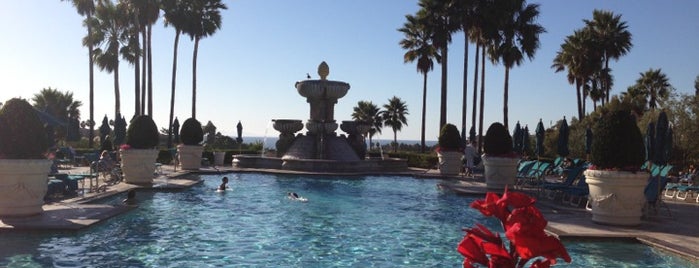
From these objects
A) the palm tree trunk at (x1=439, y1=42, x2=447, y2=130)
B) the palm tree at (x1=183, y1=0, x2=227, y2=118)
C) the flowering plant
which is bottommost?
the flowering plant

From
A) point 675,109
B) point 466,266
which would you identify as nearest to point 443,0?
point 675,109

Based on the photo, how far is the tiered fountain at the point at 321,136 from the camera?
26297 millimetres

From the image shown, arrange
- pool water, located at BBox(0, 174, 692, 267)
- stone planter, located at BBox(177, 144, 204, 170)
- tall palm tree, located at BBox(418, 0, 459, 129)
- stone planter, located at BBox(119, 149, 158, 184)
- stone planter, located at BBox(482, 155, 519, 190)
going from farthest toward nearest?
tall palm tree, located at BBox(418, 0, 459, 129)
stone planter, located at BBox(177, 144, 204, 170)
stone planter, located at BBox(482, 155, 519, 190)
stone planter, located at BBox(119, 149, 158, 184)
pool water, located at BBox(0, 174, 692, 267)

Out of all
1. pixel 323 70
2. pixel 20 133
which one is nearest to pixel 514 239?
pixel 20 133

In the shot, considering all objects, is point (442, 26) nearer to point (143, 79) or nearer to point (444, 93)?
point (444, 93)

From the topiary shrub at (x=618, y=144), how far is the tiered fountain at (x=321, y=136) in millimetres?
15184

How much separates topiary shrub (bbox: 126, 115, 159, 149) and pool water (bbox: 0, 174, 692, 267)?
7.65ft

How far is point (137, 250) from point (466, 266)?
731 centimetres

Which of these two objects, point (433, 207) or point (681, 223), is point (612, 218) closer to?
point (681, 223)

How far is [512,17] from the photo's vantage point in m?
33.6

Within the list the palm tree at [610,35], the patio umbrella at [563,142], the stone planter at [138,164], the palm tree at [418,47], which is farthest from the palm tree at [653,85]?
the stone planter at [138,164]

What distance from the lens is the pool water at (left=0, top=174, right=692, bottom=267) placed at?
25.4ft

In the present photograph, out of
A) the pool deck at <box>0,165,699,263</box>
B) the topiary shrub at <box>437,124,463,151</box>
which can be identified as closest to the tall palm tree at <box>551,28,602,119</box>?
the topiary shrub at <box>437,124,463,151</box>

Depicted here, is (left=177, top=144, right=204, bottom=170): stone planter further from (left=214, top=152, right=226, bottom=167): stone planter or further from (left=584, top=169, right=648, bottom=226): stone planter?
(left=584, top=169, right=648, bottom=226): stone planter
